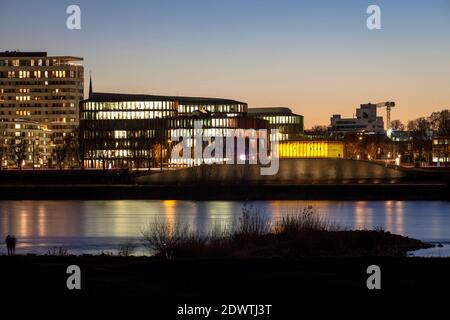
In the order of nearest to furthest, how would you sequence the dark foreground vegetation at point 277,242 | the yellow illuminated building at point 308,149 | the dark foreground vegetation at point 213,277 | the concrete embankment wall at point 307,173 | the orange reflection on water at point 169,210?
the dark foreground vegetation at point 213,277 < the dark foreground vegetation at point 277,242 < the orange reflection on water at point 169,210 < the concrete embankment wall at point 307,173 < the yellow illuminated building at point 308,149

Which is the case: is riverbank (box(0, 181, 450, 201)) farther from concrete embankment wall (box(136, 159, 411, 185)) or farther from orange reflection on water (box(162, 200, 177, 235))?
orange reflection on water (box(162, 200, 177, 235))

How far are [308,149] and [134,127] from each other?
32556 mm

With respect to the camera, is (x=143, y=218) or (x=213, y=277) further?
(x=143, y=218)

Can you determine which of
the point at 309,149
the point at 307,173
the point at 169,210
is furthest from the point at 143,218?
the point at 309,149

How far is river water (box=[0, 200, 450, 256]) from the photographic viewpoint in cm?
5059

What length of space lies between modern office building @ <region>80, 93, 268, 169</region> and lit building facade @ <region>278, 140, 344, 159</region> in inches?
354

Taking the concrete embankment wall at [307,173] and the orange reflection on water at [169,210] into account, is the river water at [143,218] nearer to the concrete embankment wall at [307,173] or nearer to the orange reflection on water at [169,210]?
the orange reflection on water at [169,210]

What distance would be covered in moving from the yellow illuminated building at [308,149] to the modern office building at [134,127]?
29.4 ft

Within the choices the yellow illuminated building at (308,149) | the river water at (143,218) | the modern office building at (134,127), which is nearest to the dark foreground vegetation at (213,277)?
the river water at (143,218)

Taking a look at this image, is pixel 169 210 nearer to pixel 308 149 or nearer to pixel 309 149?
pixel 308 149

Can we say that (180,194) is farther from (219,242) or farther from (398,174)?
(219,242)

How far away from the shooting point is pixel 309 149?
179500mm

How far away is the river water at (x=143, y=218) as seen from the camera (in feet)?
166
